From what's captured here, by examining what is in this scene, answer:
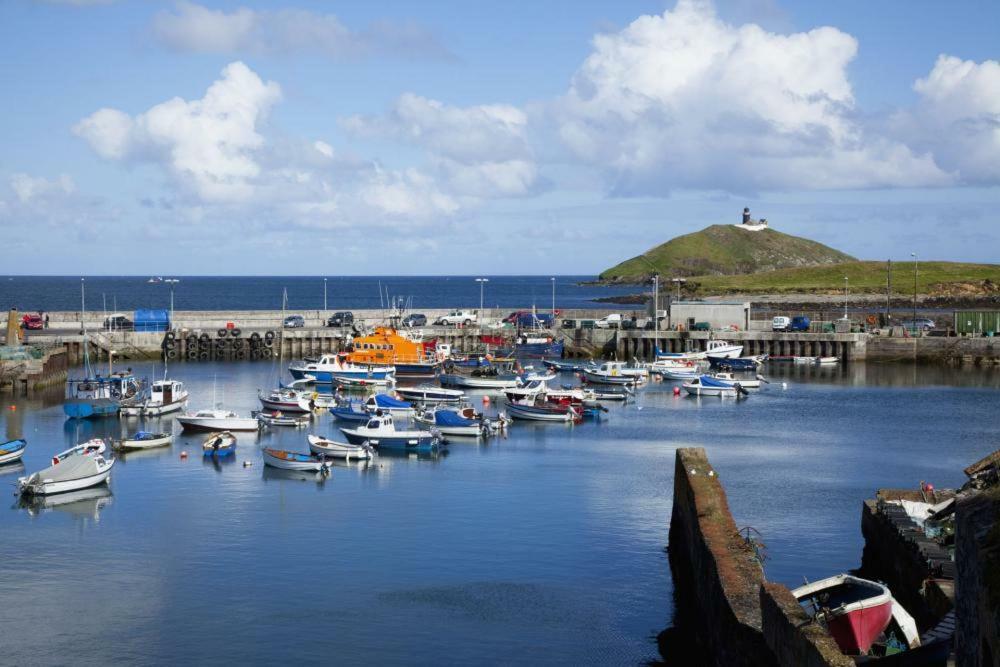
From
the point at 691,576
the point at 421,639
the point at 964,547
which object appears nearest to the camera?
the point at 964,547

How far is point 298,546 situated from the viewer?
1454 inches

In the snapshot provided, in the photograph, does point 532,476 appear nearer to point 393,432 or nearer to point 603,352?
point 393,432

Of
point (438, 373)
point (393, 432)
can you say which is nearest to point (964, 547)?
point (393, 432)

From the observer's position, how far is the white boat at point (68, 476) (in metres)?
43.6

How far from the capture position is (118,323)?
100 meters

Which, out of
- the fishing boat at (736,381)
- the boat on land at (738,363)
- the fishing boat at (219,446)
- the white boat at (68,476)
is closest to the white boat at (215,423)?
the fishing boat at (219,446)

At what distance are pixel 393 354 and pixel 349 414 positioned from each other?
74.4 feet

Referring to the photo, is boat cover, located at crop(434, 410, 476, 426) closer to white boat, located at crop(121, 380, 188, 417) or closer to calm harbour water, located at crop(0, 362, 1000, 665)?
calm harbour water, located at crop(0, 362, 1000, 665)

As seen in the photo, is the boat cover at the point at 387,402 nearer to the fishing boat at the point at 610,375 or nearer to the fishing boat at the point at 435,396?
the fishing boat at the point at 435,396

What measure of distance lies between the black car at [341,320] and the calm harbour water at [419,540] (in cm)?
4137

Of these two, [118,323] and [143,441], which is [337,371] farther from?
[118,323]

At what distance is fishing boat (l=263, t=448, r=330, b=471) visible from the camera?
161 ft

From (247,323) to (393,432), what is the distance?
54.4m

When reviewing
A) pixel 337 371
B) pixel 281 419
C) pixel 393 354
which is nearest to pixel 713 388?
pixel 393 354
